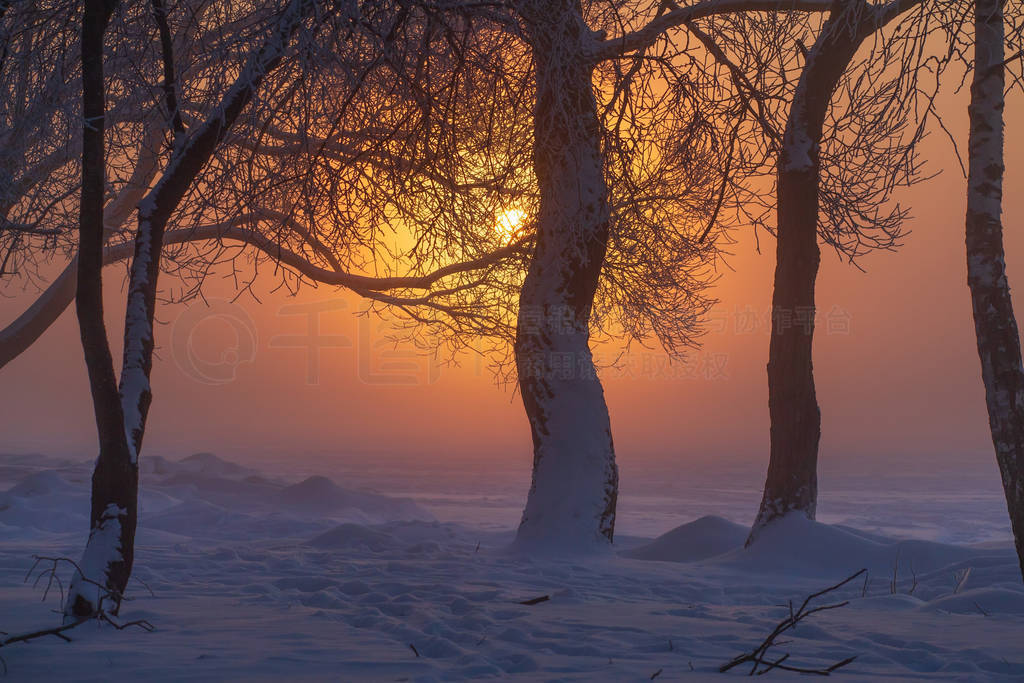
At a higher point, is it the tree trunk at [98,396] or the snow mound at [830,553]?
the tree trunk at [98,396]

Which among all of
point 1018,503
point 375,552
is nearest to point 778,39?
point 1018,503

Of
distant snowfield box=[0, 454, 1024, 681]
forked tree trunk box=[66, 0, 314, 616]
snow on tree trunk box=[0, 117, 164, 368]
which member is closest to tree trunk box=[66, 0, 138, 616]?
forked tree trunk box=[66, 0, 314, 616]

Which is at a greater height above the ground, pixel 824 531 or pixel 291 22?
pixel 291 22

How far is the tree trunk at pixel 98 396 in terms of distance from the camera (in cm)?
517

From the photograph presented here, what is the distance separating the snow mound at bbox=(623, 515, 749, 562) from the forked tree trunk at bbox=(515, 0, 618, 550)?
3.57 feet

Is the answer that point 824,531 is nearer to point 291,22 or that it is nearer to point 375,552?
point 375,552

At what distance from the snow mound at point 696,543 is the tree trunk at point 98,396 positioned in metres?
6.74

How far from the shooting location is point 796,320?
9.83m

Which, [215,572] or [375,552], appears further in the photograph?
[375,552]

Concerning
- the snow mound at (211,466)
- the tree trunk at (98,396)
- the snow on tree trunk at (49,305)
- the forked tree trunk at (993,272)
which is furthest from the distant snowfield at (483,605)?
the snow mound at (211,466)

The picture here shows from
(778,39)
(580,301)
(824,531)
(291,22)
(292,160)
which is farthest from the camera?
(580,301)

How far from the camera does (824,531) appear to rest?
30.7ft

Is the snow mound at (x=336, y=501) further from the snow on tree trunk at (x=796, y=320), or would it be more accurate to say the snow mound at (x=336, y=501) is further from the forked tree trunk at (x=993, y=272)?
the forked tree trunk at (x=993, y=272)

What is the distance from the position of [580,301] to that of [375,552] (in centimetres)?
371
